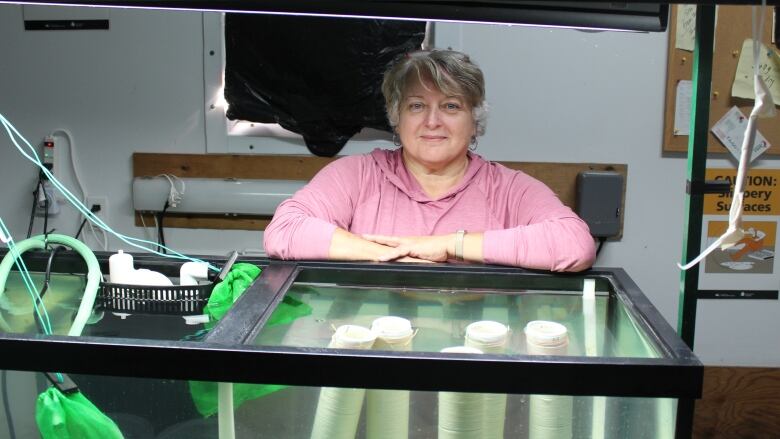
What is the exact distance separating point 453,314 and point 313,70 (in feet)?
5.66

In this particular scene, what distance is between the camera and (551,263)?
135 centimetres

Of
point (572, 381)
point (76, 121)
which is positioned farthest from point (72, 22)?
point (572, 381)

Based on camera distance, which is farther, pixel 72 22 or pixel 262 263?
pixel 72 22

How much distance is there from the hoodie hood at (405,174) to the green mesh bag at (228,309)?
692 millimetres

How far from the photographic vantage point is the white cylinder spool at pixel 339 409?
3.05 ft

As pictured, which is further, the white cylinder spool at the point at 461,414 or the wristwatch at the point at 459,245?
the wristwatch at the point at 459,245

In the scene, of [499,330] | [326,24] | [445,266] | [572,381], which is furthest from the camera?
[326,24]

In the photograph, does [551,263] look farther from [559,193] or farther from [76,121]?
[76,121]

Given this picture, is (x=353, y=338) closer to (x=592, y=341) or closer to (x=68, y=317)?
(x=592, y=341)

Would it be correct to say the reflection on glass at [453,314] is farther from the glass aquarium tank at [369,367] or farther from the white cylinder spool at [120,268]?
the white cylinder spool at [120,268]

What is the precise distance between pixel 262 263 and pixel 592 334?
591 mm

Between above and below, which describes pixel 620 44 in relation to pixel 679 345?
above

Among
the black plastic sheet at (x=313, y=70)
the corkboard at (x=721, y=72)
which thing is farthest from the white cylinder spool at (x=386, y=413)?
the corkboard at (x=721, y=72)

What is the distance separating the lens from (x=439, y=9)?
963mm
